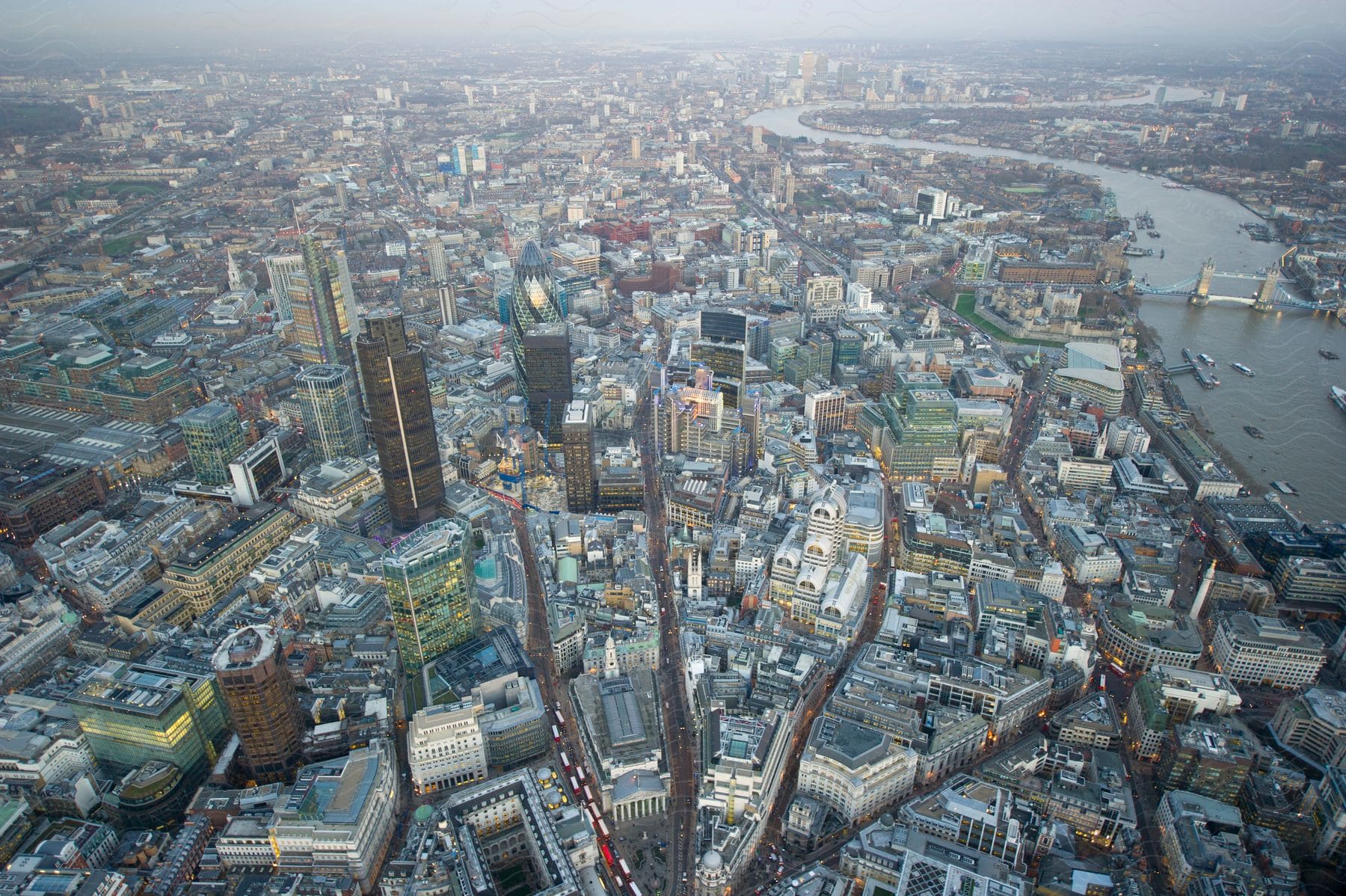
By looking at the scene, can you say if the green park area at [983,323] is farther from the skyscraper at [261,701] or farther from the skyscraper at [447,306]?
the skyscraper at [261,701]

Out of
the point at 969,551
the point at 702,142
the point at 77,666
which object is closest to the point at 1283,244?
the point at 969,551

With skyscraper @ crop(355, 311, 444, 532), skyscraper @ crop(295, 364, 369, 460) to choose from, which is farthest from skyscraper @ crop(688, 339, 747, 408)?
skyscraper @ crop(295, 364, 369, 460)

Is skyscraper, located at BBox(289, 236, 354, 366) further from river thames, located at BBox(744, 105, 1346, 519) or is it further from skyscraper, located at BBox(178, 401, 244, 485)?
river thames, located at BBox(744, 105, 1346, 519)

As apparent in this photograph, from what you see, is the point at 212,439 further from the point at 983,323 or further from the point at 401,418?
the point at 983,323

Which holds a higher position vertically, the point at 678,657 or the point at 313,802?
the point at 313,802

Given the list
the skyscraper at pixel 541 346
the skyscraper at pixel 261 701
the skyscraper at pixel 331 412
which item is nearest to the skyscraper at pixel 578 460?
the skyscraper at pixel 541 346

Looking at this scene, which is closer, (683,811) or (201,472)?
(683,811)

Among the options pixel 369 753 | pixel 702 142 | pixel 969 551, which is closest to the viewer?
pixel 369 753

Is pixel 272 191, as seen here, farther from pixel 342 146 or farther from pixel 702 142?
pixel 702 142
